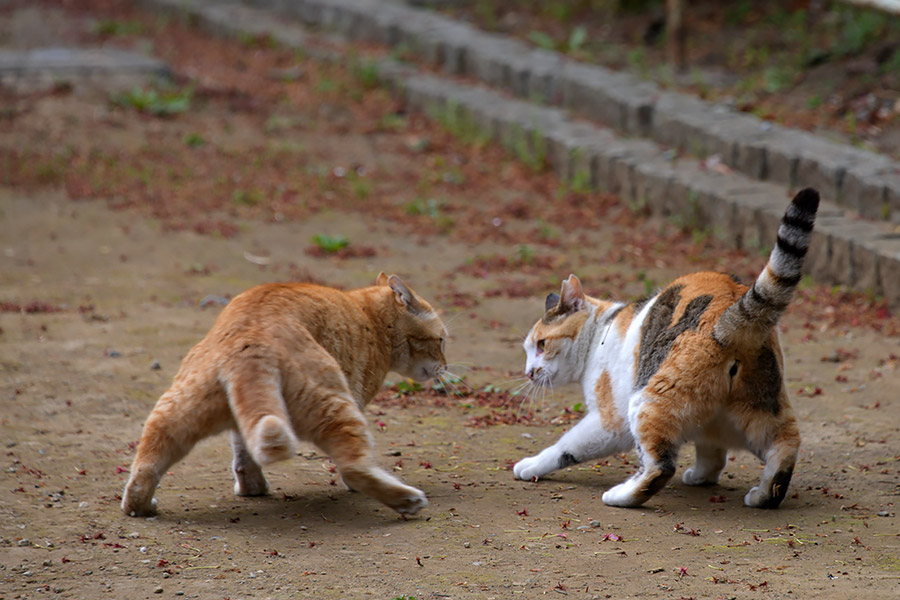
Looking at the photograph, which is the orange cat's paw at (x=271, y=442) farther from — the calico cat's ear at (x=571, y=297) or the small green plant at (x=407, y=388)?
the small green plant at (x=407, y=388)

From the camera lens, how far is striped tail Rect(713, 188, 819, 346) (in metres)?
3.94

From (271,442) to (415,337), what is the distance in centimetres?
150

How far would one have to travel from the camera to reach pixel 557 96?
1124cm

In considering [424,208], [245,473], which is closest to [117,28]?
[424,208]

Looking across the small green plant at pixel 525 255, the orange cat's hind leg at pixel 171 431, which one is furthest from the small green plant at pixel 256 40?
the orange cat's hind leg at pixel 171 431

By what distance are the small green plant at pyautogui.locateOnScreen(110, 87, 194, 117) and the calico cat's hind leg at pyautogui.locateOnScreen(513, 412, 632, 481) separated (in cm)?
804

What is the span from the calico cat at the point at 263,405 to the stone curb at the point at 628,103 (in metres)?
4.86

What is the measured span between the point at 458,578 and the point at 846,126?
22.3 ft

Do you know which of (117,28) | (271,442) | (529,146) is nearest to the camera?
(271,442)

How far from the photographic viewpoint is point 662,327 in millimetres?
4445

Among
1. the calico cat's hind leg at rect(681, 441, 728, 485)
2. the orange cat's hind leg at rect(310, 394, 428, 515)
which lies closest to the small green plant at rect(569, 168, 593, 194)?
the calico cat's hind leg at rect(681, 441, 728, 485)

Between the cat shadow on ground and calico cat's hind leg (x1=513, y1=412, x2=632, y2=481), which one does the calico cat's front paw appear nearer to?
calico cat's hind leg (x1=513, y1=412, x2=632, y2=481)

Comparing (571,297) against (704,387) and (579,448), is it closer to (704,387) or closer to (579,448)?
(579,448)

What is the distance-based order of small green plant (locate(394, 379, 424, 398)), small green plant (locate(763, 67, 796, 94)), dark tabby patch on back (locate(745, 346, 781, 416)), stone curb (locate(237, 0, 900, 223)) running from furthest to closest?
small green plant (locate(763, 67, 796, 94)), stone curb (locate(237, 0, 900, 223)), small green plant (locate(394, 379, 424, 398)), dark tabby patch on back (locate(745, 346, 781, 416))
